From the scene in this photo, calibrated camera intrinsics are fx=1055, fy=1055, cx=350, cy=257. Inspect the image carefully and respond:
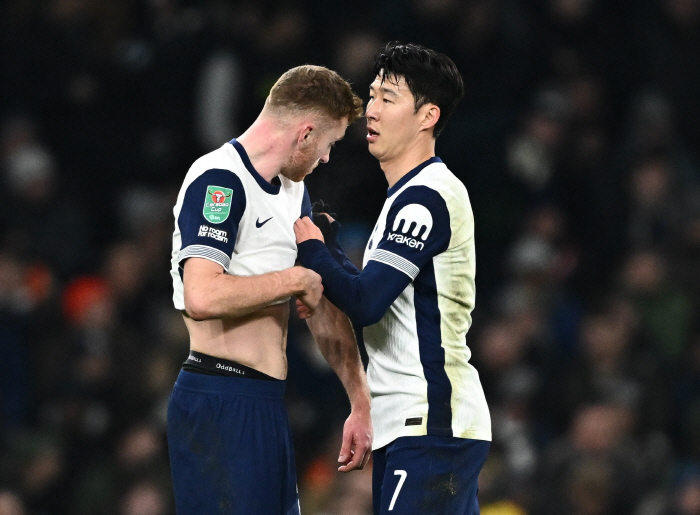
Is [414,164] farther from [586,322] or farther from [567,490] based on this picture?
[586,322]

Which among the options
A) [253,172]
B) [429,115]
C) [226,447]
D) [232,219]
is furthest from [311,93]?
[226,447]

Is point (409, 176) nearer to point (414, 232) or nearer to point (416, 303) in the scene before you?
point (414, 232)

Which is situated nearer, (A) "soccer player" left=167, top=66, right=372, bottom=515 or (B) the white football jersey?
(A) "soccer player" left=167, top=66, right=372, bottom=515

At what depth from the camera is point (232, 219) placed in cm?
343

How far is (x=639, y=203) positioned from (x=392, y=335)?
15.6 ft

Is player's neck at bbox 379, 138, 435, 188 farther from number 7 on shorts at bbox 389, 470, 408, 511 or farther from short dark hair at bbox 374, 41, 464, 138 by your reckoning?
number 7 on shorts at bbox 389, 470, 408, 511

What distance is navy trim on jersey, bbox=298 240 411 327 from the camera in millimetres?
3521

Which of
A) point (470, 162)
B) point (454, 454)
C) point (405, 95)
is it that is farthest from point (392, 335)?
point (470, 162)

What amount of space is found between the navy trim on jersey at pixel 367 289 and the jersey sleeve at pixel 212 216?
0.39 m

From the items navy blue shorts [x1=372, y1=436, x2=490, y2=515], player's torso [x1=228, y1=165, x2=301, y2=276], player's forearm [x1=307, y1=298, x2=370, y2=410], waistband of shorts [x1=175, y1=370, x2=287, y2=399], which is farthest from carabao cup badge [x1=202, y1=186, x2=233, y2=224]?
navy blue shorts [x1=372, y1=436, x2=490, y2=515]

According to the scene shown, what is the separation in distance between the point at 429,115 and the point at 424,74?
148 millimetres

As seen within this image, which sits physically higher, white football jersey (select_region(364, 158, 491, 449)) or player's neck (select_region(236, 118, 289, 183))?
player's neck (select_region(236, 118, 289, 183))

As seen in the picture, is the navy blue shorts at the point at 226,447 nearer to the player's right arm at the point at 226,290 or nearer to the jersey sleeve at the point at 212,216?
the player's right arm at the point at 226,290

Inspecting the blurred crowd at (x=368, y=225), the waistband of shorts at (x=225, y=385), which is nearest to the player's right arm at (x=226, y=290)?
the waistband of shorts at (x=225, y=385)
